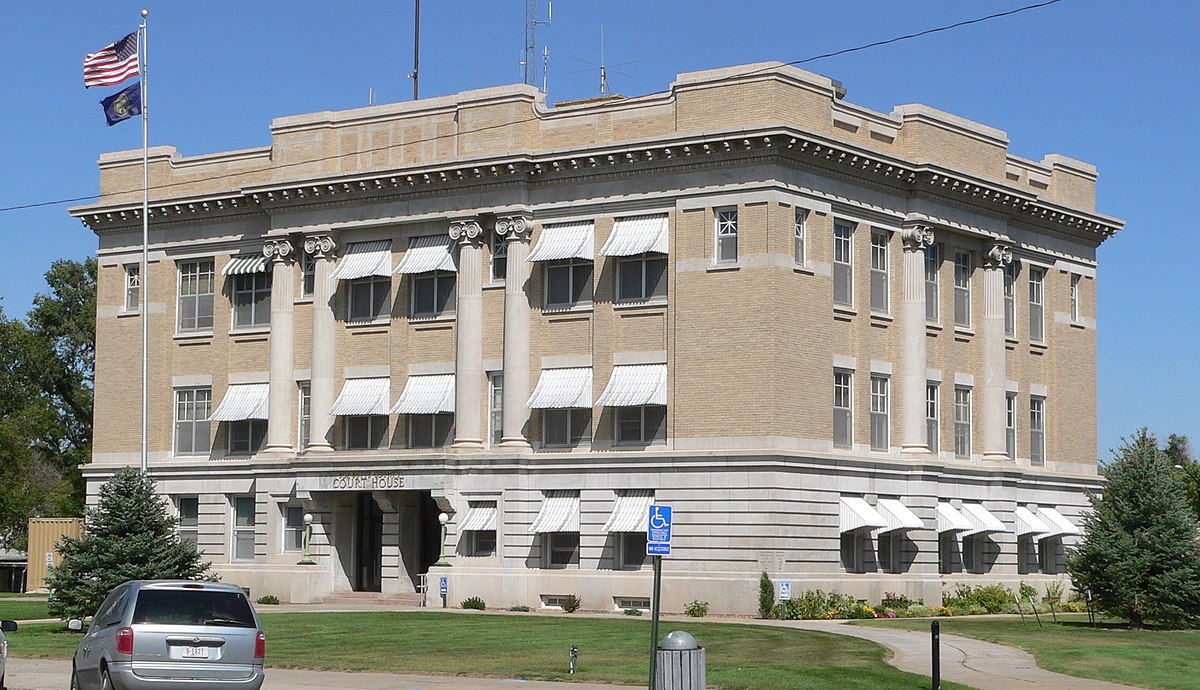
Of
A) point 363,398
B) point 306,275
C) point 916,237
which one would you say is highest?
point 916,237

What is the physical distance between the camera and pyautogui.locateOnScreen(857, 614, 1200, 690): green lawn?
112 ft

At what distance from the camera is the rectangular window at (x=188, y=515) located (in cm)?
6444

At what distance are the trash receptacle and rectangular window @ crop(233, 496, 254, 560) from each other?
1561 inches

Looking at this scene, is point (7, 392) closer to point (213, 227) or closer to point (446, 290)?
point (213, 227)

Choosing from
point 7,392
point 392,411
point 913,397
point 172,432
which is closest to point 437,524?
point 392,411

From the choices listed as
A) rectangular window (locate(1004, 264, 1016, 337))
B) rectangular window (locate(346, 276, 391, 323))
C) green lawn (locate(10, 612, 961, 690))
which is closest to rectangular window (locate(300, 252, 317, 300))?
rectangular window (locate(346, 276, 391, 323))

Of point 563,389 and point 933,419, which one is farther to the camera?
point 933,419

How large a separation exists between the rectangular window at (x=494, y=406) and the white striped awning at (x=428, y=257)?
3.62m

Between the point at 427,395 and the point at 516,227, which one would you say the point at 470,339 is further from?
the point at 516,227

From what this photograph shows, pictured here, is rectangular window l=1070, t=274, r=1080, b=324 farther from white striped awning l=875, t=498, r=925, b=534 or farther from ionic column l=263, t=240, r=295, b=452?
ionic column l=263, t=240, r=295, b=452

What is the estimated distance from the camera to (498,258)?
58.0 meters

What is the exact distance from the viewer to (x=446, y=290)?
59.2 meters

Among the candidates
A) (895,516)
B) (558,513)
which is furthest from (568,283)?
(895,516)

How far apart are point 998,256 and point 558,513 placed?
16915mm
